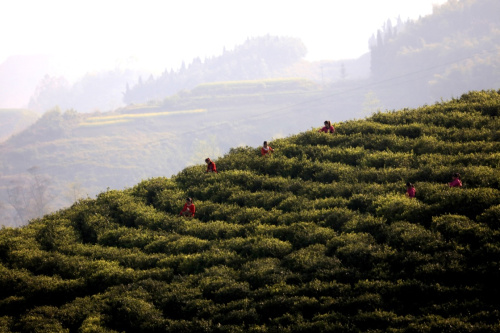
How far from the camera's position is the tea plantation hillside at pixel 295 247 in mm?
13383

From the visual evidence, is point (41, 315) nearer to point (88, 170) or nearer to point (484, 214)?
point (484, 214)

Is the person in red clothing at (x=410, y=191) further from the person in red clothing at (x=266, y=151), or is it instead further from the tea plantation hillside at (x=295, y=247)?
the person in red clothing at (x=266, y=151)

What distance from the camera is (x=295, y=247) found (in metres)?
17.1

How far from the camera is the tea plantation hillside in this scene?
43.9 feet

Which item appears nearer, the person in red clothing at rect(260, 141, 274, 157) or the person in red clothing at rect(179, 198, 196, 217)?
the person in red clothing at rect(179, 198, 196, 217)


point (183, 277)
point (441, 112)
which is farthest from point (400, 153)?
point (183, 277)

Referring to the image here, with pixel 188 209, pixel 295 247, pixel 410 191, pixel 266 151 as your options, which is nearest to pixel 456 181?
pixel 410 191

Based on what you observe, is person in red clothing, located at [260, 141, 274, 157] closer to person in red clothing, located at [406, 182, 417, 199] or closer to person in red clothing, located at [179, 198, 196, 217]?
person in red clothing, located at [179, 198, 196, 217]

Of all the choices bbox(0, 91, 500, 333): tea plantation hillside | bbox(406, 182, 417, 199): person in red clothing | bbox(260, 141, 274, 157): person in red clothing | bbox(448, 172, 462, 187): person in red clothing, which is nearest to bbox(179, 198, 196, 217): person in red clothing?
bbox(0, 91, 500, 333): tea plantation hillside

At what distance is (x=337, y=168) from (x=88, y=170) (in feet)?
556

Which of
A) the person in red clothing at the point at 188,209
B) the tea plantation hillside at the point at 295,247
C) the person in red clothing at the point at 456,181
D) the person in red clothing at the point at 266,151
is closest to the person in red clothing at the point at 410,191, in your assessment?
the tea plantation hillside at the point at 295,247

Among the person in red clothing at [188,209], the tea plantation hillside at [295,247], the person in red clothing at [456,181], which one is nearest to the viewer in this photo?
the tea plantation hillside at [295,247]

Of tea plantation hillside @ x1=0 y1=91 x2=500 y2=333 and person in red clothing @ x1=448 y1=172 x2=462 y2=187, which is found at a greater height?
person in red clothing @ x1=448 y1=172 x2=462 y2=187

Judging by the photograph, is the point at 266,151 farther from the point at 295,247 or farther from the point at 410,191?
the point at 410,191
